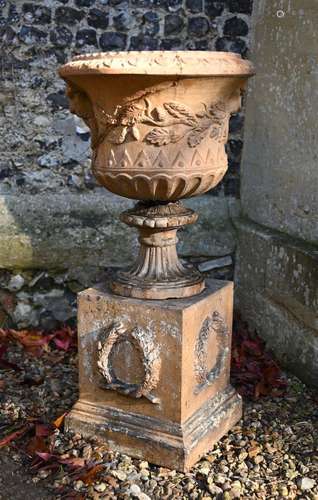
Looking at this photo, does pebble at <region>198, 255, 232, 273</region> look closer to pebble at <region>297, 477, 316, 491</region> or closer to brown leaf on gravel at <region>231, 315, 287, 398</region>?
brown leaf on gravel at <region>231, 315, 287, 398</region>

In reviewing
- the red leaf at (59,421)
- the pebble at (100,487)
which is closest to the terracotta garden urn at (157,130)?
the red leaf at (59,421)

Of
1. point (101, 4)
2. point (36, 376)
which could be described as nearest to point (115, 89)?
point (101, 4)

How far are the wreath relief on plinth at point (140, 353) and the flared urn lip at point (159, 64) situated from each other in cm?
107

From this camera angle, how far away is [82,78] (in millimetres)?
2436

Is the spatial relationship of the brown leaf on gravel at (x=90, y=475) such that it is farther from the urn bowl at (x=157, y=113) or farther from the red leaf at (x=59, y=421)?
the urn bowl at (x=157, y=113)

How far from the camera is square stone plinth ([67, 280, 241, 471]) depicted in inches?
104

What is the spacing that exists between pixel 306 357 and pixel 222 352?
2.24 ft

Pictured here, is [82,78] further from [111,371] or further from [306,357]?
[306,357]

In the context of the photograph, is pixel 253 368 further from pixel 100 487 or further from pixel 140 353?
pixel 100 487

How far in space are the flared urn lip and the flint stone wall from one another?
4.70 feet

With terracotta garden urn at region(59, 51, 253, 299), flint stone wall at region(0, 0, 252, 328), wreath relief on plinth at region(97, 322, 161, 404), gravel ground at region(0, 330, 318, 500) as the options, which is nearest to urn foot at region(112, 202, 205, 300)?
→ terracotta garden urn at region(59, 51, 253, 299)

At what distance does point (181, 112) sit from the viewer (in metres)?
2.44

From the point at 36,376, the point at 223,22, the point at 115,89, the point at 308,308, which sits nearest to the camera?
the point at 115,89

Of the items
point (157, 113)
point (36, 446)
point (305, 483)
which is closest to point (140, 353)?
point (36, 446)
